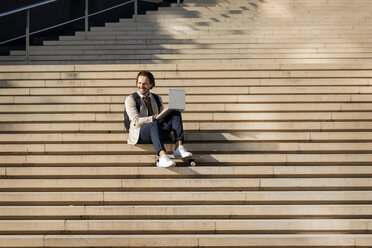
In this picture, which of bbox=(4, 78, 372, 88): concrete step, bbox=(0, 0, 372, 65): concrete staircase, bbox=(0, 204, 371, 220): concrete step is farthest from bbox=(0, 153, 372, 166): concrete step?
bbox=(0, 0, 372, 65): concrete staircase

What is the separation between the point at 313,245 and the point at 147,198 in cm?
159

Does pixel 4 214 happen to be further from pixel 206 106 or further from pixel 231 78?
pixel 231 78

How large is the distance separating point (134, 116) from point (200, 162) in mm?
A: 834

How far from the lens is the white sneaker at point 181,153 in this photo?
16.1ft

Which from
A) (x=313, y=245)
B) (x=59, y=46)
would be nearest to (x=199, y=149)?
(x=313, y=245)

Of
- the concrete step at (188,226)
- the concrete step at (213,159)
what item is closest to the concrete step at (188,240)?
the concrete step at (188,226)

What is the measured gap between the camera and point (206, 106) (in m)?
6.11

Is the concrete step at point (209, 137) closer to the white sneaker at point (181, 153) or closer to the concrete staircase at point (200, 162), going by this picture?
the concrete staircase at point (200, 162)

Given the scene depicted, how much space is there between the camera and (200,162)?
523cm

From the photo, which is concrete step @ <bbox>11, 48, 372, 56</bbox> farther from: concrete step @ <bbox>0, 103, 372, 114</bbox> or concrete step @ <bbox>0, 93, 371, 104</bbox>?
concrete step @ <bbox>0, 103, 372, 114</bbox>

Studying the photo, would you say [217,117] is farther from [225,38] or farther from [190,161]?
[225,38]

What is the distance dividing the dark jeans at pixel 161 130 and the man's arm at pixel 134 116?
0.19ft

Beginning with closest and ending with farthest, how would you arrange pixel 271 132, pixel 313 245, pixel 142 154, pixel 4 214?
1. pixel 313 245
2. pixel 4 214
3. pixel 142 154
4. pixel 271 132

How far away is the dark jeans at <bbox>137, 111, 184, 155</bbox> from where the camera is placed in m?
4.95
